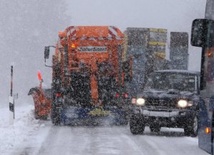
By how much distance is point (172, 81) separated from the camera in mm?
18750

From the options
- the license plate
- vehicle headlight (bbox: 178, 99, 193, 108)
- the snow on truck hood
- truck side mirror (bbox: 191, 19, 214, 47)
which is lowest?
the license plate

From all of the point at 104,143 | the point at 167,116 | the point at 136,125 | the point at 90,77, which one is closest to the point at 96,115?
the point at 90,77

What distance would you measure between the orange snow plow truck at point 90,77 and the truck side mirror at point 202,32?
38.1ft

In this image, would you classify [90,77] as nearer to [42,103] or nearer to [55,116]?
[55,116]

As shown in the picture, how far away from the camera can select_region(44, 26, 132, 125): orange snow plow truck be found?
70.3 feet

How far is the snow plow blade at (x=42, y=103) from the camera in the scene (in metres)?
23.7

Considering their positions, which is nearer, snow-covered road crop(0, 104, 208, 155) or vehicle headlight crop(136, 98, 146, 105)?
snow-covered road crop(0, 104, 208, 155)

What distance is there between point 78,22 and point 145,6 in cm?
2302

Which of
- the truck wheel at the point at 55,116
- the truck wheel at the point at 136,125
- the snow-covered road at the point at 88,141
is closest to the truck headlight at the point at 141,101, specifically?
the truck wheel at the point at 136,125

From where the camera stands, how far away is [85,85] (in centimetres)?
2225

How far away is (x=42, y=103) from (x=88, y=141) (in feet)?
26.9

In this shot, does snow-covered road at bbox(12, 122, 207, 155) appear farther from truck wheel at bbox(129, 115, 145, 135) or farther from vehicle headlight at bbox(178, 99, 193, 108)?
vehicle headlight at bbox(178, 99, 193, 108)

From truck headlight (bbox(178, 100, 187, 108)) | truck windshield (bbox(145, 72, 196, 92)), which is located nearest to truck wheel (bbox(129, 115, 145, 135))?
truck headlight (bbox(178, 100, 187, 108))

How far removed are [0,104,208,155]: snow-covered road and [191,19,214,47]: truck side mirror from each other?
13.1ft
